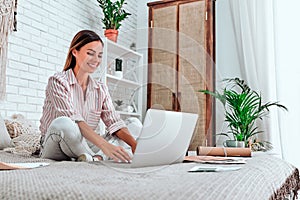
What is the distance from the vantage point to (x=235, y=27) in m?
3.53

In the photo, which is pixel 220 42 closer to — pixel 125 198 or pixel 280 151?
pixel 280 151

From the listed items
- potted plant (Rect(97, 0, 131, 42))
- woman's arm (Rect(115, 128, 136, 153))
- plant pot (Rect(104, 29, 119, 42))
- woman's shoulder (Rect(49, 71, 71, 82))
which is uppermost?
potted plant (Rect(97, 0, 131, 42))

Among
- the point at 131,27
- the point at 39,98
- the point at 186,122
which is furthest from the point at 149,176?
the point at 131,27

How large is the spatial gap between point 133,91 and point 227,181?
0.76 metres

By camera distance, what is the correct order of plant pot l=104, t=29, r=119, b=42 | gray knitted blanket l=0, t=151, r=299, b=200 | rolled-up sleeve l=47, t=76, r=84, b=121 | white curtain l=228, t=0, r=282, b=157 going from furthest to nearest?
1. plant pot l=104, t=29, r=119, b=42
2. white curtain l=228, t=0, r=282, b=157
3. rolled-up sleeve l=47, t=76, r=84, b=121
4. gray knitted blanket l=0, t=151, r=299, b=200

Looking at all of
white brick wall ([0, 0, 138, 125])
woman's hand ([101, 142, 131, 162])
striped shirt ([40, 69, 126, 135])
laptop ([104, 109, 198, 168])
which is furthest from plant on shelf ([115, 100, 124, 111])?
white brick wall ([0, 0, 138, 125])

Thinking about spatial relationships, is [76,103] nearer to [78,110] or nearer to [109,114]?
[78,110]

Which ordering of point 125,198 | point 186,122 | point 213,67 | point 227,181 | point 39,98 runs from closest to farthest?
1. point 125,198
2. point 227,181
3. point 186,122
4. point 39,98
5. point 213,67

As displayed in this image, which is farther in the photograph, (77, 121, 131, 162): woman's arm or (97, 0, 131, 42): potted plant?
(97, 0, 131, 42): potted plant

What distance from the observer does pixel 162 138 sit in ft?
3.59

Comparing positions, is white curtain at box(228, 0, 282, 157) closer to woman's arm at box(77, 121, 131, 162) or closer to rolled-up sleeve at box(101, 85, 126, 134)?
rolled-up sleeve at box(101, 85, 126, 134)

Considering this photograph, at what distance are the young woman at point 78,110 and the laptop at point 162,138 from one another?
0.24 m

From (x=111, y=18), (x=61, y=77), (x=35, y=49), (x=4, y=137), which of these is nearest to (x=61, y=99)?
(x=61, y=77)

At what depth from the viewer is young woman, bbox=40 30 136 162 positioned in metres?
1.45
